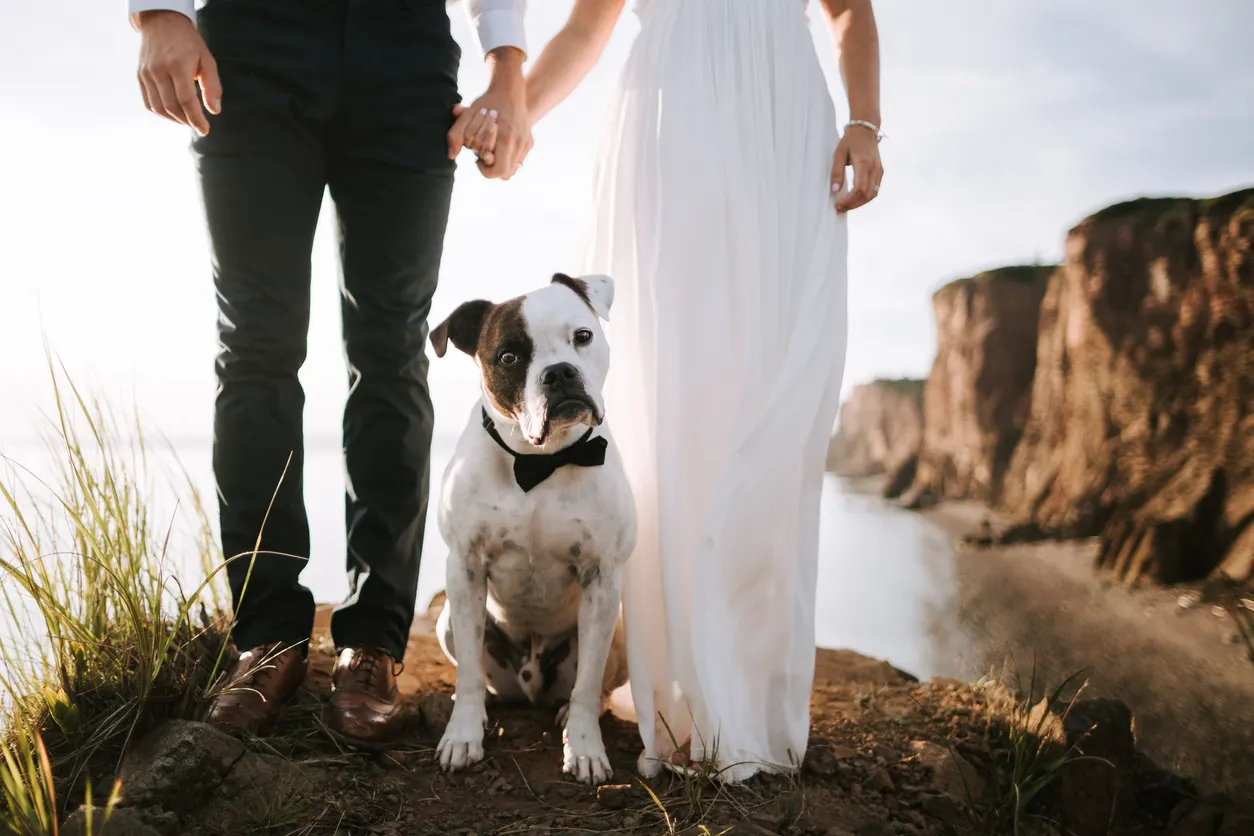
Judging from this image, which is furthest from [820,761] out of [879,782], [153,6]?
[153,6]

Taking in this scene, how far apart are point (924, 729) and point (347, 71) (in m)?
2.68

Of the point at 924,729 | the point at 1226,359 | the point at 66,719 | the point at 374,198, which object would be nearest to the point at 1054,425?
the point at 1226,359

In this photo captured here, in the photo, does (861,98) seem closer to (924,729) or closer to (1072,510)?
(924,729)

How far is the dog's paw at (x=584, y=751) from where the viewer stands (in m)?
2.18

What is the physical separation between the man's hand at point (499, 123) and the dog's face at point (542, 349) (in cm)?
44

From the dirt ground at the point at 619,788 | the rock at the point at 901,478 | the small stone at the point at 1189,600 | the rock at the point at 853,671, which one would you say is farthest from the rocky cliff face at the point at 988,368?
the dirt ground at the point at 619,788

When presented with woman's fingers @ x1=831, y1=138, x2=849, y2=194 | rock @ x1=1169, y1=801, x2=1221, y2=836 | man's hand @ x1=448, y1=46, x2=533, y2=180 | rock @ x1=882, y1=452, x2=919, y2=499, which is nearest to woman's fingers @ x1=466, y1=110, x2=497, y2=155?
man's hand @ x1=448, y1=46, x2=533, y2=180

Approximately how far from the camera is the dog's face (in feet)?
6.88

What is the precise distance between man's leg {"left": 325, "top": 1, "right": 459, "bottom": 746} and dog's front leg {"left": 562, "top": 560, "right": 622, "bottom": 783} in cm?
50

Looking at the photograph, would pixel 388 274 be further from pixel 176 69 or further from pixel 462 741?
pixel 462 741

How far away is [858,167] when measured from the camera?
245cm

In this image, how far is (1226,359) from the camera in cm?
725

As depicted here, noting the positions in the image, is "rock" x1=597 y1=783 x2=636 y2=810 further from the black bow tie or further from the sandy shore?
the sandy shore

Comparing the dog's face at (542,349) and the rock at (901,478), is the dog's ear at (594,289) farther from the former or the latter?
the rock at (901,478)
